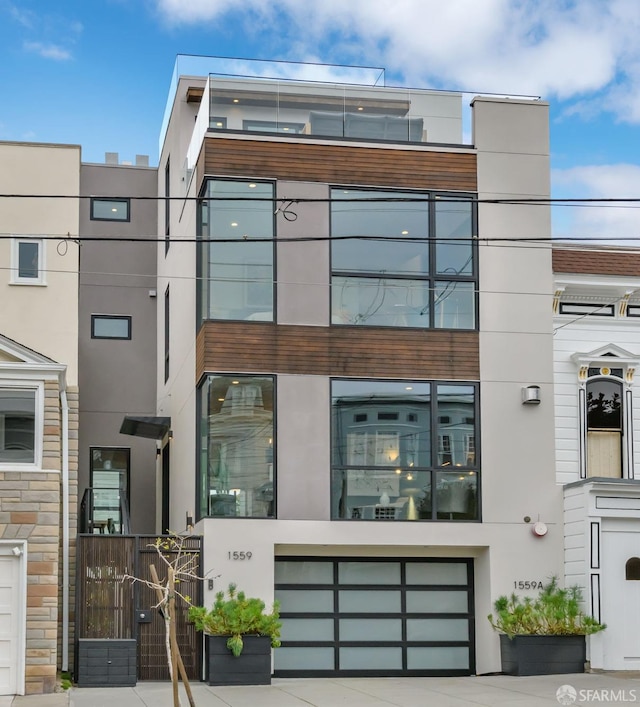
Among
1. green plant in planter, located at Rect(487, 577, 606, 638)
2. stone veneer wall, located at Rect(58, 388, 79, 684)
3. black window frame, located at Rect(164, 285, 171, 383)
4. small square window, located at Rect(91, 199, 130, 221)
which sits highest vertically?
small square window, located at Rect(91, 199, 130, 221)

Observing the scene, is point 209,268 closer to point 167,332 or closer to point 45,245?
point 45,245

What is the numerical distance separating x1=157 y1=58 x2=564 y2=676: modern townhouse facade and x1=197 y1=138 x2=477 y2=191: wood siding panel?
0.04m

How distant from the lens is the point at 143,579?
18.4 m

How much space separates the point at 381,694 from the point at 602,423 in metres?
6.63

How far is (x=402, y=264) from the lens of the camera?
19.6m

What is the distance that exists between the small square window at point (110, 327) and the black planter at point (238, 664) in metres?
9.81

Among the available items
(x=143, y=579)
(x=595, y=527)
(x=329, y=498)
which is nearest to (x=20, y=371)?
(x=143, y=579)

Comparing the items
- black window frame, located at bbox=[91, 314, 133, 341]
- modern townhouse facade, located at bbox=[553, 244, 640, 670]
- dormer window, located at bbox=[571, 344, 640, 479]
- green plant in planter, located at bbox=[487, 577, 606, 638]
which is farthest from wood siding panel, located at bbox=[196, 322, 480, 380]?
black window frame, located at bbox=[91, 314, 133, 341]

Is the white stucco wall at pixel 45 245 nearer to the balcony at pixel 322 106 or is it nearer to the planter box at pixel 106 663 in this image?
the balcony at pixel 322 106

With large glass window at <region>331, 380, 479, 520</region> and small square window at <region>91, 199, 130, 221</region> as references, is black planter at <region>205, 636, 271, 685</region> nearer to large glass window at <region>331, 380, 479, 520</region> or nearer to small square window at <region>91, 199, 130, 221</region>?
large glass window at <region>331, 380, 479, 520</region>

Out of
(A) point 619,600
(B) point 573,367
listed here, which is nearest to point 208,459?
A: (B) point 573,367

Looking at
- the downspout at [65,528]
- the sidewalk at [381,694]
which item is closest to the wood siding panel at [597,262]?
the sidewalk at [381,694]

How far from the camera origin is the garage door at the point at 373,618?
749 inches

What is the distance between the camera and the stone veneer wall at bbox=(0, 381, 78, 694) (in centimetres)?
1661
